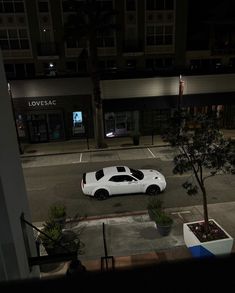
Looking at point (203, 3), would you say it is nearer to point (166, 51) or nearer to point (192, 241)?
point (166, 51)

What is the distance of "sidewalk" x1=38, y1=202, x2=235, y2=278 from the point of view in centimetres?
1024

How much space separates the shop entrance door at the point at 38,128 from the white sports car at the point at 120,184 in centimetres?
1216

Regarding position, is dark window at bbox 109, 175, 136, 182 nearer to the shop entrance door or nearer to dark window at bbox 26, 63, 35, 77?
the shop entrance door

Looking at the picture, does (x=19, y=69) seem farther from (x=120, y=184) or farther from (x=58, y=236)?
(x=58, y=236)

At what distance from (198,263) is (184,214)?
12.7 m

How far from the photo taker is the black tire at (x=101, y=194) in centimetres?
1497

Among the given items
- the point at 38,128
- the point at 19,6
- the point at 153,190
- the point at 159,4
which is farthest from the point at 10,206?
the point at 159,4

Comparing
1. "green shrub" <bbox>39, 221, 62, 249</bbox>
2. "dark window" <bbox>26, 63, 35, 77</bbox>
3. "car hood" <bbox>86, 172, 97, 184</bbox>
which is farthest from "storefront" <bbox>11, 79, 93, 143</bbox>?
"green shrub" <bbox>39, 221, 62, 249</bbox>

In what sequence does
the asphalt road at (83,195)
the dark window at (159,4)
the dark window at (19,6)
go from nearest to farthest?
the asphalt road at (83,195), the dark window at (19,6), the dark window at (159,4)

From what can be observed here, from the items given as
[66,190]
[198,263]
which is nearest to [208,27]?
[66,190]

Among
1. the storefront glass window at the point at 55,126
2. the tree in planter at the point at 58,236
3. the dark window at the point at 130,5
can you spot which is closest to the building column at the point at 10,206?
the tree in planter at the point at 58,236

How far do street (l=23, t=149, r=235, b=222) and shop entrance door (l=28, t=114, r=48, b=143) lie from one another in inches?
238

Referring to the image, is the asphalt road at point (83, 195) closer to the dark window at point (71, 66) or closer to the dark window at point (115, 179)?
the dark window at point (115, 179)

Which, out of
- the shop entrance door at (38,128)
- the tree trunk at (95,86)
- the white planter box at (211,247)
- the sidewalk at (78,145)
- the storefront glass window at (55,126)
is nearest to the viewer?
the white planter box at (211,247)
